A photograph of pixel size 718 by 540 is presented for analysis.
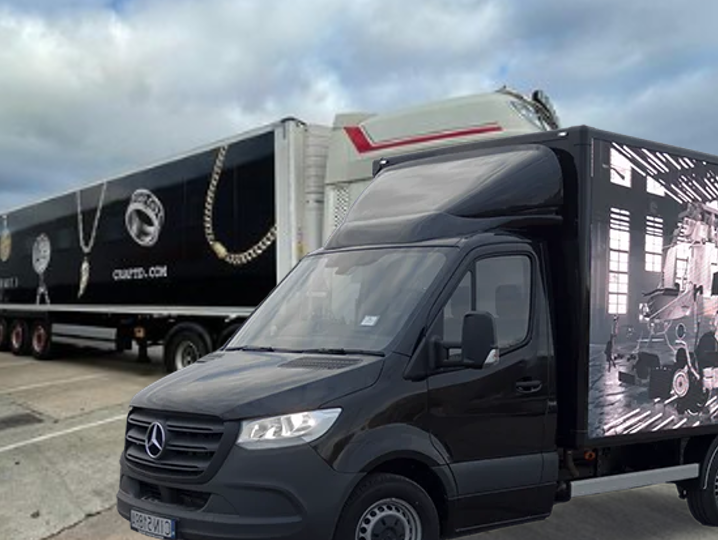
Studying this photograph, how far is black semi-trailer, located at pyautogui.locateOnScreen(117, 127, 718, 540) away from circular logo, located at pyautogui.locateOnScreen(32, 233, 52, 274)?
14.3m

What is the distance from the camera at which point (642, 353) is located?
5730 millimetres

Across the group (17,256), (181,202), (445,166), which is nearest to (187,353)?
(181,202)

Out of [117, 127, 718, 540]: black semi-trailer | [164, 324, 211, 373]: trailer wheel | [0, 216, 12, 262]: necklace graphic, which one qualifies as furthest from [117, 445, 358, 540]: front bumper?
[0, 216, 12, 262]: necklace graphic

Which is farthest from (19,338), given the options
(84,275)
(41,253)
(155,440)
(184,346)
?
(155,440)

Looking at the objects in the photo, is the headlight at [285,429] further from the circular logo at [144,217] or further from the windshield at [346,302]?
the circular logo at [144,217]

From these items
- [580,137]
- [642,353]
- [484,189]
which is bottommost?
[642,353]

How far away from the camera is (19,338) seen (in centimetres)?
1989

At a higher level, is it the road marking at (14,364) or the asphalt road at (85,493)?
the road marking at (14,364)

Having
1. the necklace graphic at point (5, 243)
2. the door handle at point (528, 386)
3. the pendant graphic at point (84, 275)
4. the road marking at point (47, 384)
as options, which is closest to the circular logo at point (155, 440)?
the door handle at point (528, 386)

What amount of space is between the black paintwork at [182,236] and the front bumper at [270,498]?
6.63 m

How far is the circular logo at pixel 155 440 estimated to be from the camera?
4281mm

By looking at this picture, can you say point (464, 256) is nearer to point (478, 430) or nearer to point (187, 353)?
point (478, 430)

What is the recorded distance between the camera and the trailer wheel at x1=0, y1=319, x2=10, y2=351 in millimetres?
20859

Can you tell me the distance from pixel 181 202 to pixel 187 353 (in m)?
2.48
